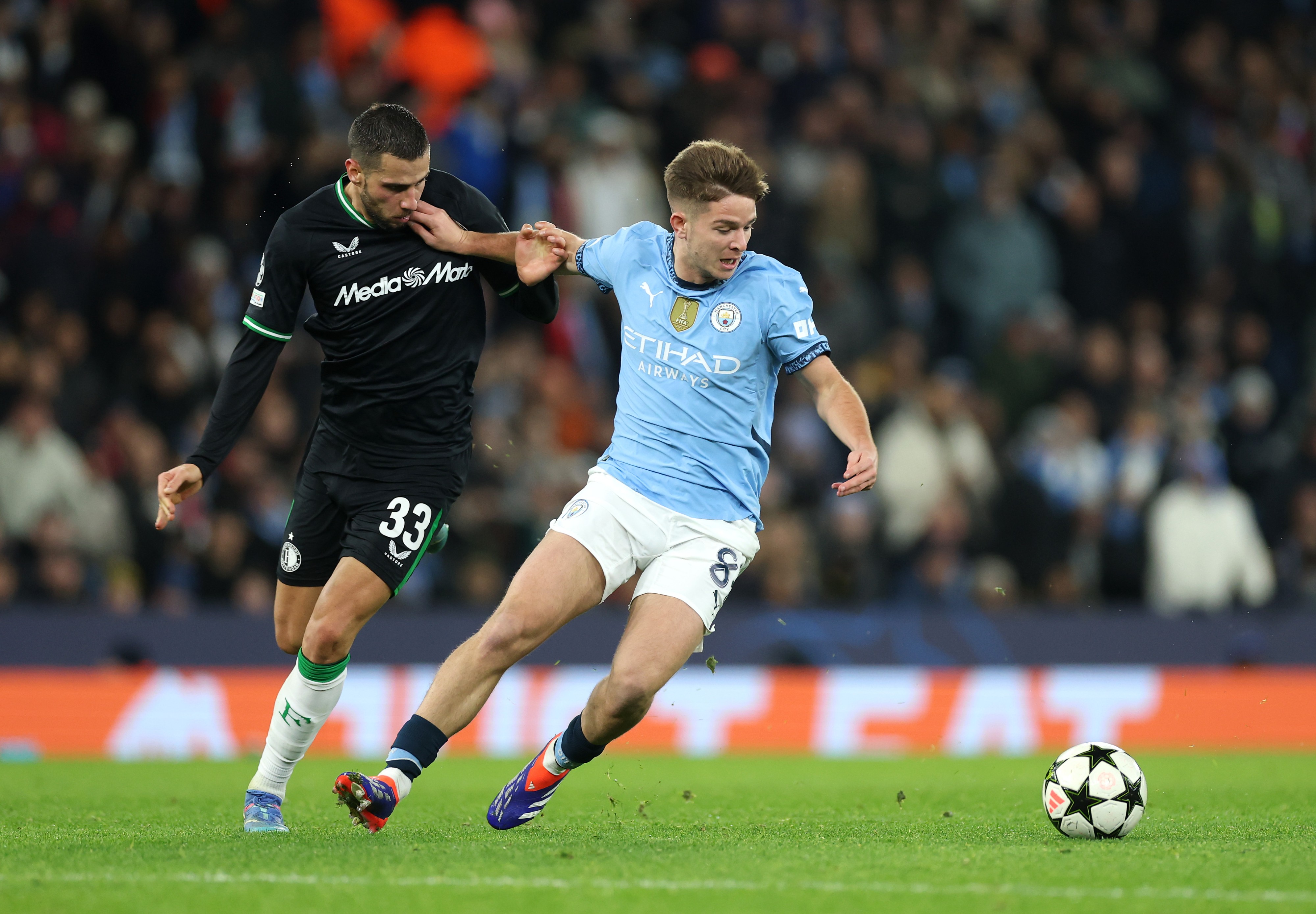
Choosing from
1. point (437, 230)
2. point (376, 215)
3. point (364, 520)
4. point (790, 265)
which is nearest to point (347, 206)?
point (376, 215)

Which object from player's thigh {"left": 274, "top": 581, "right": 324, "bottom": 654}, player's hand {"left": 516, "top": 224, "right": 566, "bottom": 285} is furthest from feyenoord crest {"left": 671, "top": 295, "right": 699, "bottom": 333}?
player's thigh {"left": 274, "top": 581, "right": 324, "bottom": 654}

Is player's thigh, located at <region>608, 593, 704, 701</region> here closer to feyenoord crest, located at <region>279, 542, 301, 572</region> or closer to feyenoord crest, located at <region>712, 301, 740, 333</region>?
feyenoord crest, located at <region>712, 301, 740, 333</region>

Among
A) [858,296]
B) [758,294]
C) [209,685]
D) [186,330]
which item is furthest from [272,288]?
[858,296]

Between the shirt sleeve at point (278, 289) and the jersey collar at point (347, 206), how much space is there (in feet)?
0.85

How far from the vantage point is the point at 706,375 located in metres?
6.52

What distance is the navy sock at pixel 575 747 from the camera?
21.1 ft

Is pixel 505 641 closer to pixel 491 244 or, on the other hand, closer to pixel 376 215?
pixel 491 244

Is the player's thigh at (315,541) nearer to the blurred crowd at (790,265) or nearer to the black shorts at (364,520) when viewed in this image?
the black shorts at (364,520)

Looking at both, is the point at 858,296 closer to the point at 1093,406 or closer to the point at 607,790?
the point at 1093,406

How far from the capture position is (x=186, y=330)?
13273 millimetres

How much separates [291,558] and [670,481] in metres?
1.69

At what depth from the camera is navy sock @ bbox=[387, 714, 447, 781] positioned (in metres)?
6.25

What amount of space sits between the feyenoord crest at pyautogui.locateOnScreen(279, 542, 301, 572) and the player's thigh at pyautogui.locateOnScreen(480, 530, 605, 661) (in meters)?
0.97

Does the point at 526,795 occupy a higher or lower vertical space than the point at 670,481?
lower
